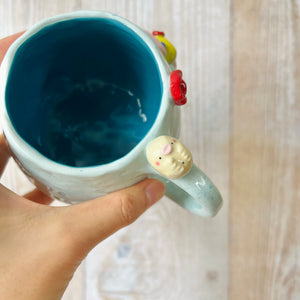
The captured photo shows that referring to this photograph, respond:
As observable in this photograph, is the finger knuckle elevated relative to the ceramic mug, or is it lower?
lower

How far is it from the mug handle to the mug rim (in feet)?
0.06

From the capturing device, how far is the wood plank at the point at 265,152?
0.69 metres

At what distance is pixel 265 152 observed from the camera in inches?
27.6

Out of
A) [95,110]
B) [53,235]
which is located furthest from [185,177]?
[95,110]

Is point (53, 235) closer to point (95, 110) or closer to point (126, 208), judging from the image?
point (126, 208)

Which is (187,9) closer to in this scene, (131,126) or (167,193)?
(131,126)

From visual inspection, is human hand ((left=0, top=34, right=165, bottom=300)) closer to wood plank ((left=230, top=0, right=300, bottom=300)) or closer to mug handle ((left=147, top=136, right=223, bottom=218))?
mug handle ((left=147, top=136, right=223, bottom=218))

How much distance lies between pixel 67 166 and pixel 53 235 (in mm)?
82

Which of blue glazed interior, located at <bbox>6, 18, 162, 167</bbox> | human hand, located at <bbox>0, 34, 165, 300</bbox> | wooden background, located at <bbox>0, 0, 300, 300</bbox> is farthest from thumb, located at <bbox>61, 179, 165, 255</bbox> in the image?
wooden background, located at <bbox>0, 0, 300, 300</bbox>

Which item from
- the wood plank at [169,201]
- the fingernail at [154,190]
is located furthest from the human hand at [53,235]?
the wood plank at [169,201]

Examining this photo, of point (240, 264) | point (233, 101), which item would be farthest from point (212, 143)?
point (240, 264)

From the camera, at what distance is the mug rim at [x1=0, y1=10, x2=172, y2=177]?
0.40 metres

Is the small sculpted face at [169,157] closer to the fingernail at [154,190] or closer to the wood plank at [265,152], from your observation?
the fingernail at [154,190]

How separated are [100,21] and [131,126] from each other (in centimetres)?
17
